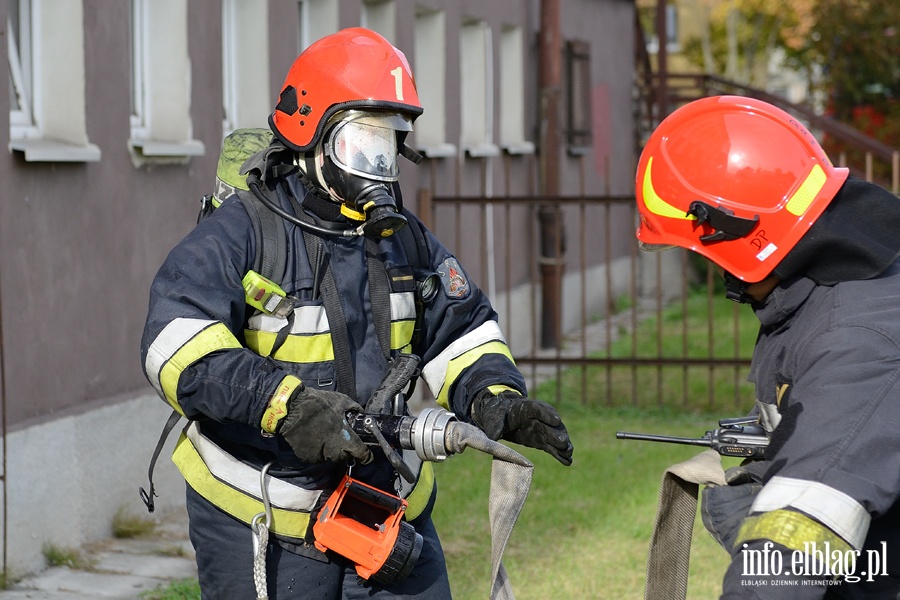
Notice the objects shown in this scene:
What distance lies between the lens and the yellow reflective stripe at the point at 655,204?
272 centimetres

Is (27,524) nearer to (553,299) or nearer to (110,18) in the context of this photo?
(110,18)

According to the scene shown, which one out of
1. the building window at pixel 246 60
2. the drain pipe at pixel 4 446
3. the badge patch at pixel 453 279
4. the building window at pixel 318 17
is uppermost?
the building window at pixel 318 17

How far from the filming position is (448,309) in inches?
138

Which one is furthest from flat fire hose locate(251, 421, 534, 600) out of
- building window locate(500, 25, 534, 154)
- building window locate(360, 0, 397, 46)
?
building window locate(500, 25, 534, 154)

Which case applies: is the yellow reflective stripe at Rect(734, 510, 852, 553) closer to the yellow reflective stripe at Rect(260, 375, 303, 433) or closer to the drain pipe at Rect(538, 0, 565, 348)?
the yellow reflective stripe at Rect(260, 375, 303, 433)

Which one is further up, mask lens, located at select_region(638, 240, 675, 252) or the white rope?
mask lens, located at select_region(638, 240, 675, 252)

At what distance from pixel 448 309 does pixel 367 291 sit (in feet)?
0.93

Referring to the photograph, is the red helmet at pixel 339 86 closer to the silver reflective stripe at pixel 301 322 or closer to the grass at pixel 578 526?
the silver reflective stripe at pixel 301 322

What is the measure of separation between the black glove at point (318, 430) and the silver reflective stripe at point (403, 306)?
443 mm

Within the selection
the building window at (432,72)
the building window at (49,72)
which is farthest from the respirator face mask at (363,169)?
the building window at (432,72)

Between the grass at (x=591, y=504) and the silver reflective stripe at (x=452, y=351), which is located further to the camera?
the grass at (x=591, y=504)

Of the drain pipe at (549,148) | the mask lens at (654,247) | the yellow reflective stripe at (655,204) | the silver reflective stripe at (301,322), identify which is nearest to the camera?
the yellow reflective stripe at (655,204)

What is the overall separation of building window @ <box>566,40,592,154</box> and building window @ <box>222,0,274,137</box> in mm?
7426

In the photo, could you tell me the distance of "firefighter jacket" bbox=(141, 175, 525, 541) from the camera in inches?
117
